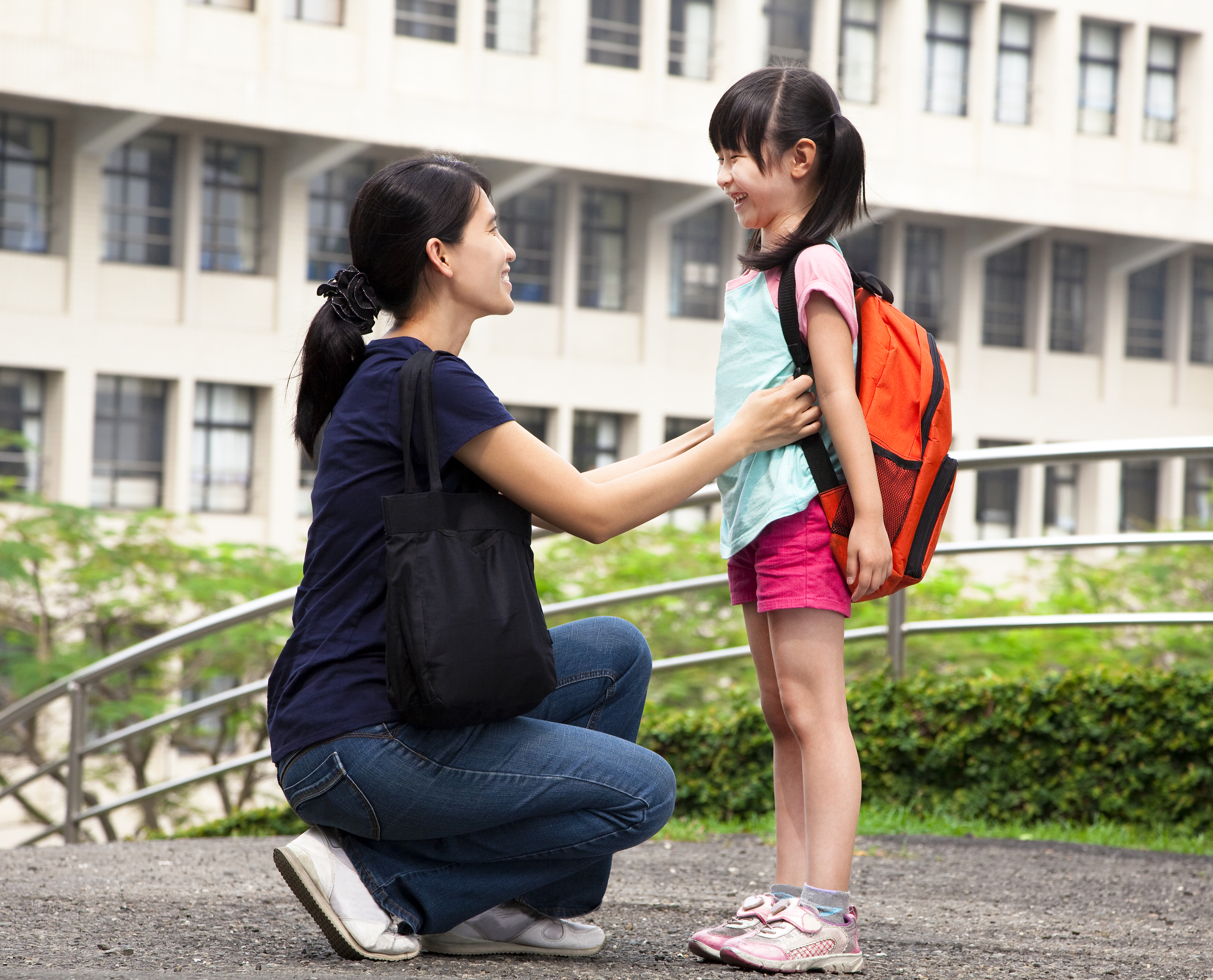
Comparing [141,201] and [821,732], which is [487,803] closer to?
[821,732]

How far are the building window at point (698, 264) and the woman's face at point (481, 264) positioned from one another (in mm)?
20363

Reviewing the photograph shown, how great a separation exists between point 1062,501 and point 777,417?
78.9 ft

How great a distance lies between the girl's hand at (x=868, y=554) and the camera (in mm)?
2625

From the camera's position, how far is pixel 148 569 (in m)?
15.1

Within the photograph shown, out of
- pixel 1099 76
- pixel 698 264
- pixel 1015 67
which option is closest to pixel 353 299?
pixel 698 264

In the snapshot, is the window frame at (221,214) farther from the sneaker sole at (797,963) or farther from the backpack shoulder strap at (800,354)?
the sneaker sole at (797,963)

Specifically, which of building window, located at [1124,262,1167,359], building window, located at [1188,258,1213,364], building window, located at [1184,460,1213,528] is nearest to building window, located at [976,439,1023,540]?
building window, located at [1184,460,1213,528]

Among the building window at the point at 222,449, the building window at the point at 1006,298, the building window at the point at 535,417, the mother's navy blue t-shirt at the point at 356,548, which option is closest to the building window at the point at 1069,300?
the building window at the point at 1006,298

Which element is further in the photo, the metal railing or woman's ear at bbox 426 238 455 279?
the metal railing

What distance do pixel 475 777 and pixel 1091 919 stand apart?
1.66 metres

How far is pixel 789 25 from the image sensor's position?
75.3 feet

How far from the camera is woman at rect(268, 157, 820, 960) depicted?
253 centimetres

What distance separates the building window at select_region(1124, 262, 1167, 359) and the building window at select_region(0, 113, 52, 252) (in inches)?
684

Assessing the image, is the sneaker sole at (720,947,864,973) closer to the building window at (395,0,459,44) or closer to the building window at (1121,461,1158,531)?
the building window at (395,0,459,44)
